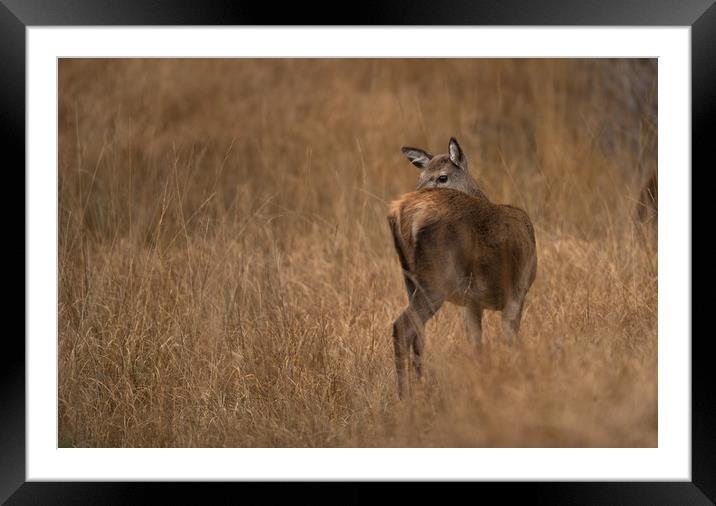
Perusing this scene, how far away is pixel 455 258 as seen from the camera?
18.3 feet

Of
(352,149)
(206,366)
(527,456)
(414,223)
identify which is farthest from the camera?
(352,149)

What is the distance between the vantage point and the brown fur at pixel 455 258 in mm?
5520

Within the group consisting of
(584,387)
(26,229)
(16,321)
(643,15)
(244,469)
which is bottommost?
(244,469)

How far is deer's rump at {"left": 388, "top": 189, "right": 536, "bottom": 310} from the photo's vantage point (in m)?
5.56

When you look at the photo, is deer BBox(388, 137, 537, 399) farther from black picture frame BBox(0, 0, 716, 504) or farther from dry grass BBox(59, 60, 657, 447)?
black picture frame BBox(0, 0, 716, 504)

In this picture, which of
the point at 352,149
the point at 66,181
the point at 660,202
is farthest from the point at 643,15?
the point at 352,149

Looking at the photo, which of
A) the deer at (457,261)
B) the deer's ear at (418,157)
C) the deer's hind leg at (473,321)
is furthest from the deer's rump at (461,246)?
the deer's ear at (418,157)

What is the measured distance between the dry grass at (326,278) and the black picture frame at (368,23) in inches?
9.2

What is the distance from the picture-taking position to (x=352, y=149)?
1113 cm

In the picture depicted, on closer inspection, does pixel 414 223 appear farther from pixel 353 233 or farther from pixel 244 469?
pixel 353 233

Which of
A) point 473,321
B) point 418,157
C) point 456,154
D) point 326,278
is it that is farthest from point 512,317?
point 326,278

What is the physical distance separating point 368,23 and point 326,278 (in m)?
3.31

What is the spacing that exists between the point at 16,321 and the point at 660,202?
9.56 ft

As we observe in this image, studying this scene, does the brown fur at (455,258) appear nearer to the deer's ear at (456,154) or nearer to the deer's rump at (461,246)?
the deer's rump at (461,246)
